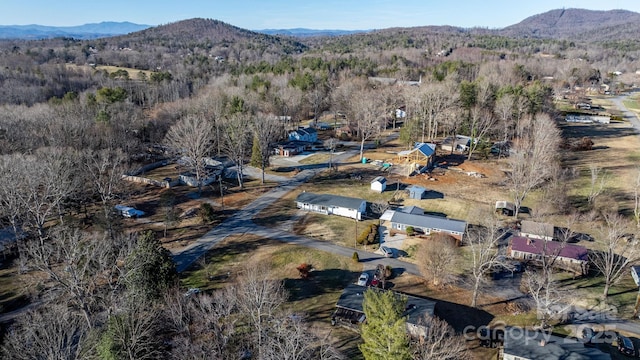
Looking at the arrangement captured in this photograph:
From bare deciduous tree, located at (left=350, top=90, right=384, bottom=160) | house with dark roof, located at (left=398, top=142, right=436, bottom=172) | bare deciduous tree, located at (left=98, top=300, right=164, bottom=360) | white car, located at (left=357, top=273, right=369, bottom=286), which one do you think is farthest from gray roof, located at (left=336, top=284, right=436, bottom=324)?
bare deciduous tree, located at (left=350, top=90, right=384, bottom=160)

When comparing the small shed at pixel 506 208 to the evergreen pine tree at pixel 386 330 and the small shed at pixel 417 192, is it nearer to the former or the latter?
the small shed at pixel 417 192

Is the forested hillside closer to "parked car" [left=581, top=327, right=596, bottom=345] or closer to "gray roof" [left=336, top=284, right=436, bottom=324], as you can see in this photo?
"gray roof" [left=336, top=284, right=436, bottom=324]

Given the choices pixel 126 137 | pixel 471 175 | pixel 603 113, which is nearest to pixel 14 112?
pixel 126 137

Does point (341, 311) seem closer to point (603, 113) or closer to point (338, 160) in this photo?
point (338, 160)

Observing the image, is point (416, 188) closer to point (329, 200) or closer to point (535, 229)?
point (329, 200)

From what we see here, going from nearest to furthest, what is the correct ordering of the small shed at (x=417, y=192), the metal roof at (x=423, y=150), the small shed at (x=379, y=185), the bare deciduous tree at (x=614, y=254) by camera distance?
the bare deciduous tree at (x=614, y=254) < the small shed at (x=417, y=192) < the small shed at (x=379, y=185) < the metal roof at (x=423, y=150)

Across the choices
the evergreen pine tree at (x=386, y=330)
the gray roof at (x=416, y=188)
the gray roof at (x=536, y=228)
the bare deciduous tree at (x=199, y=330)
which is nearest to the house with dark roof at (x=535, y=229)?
the gray roof at (x=536, y=228)

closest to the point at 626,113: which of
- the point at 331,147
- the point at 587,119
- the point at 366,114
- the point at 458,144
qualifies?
the point at 587,119
